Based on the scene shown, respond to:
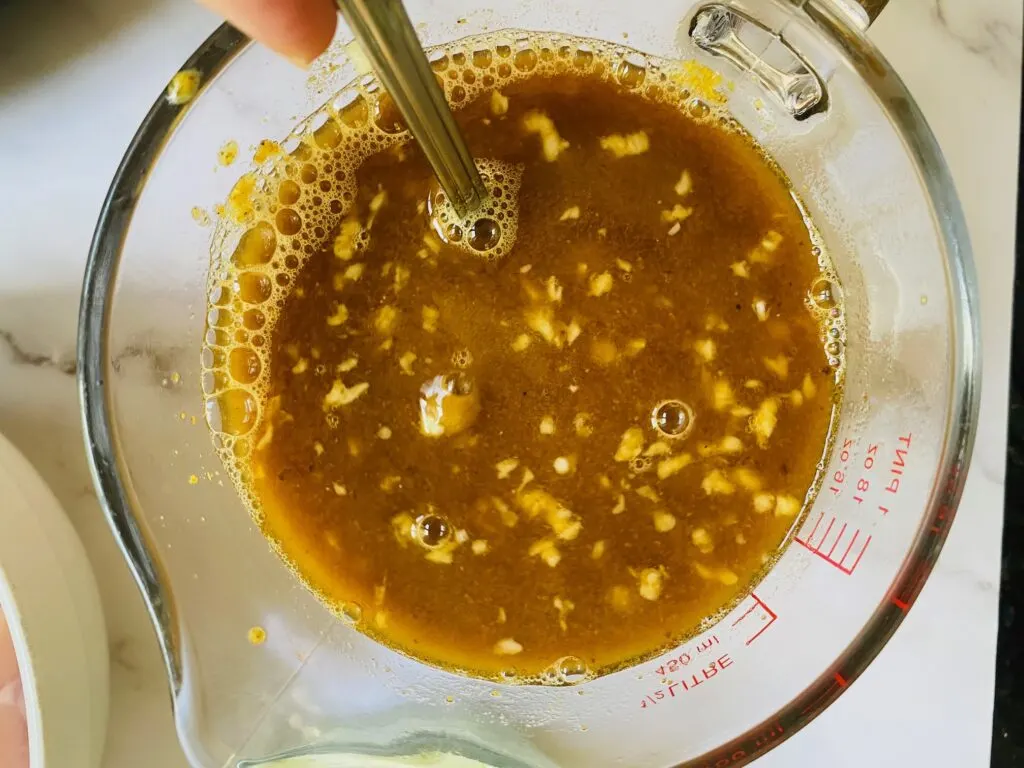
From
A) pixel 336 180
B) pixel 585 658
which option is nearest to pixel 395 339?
pixel 336 180

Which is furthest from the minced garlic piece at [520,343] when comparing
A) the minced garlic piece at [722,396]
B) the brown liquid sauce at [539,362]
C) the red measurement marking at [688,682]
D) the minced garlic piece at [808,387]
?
the red measurement marking at [688,682]

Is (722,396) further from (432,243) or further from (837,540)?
(432,243)

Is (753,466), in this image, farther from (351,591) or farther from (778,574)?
(351,591)

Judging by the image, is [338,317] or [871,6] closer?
[871,6]

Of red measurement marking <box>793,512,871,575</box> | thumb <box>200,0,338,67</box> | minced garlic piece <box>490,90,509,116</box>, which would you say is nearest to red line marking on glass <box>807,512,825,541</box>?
red measurement marking <box>793,512,871,575</box>

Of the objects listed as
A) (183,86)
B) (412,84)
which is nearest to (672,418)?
(412,84)

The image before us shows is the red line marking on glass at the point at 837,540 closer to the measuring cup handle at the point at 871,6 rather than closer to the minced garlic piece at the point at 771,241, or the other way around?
the minced garlic piece at the point at 771,241

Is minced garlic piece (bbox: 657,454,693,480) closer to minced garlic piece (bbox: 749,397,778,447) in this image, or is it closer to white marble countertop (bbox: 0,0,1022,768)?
minced garlic piece (bbox: 749,397,778,447)
